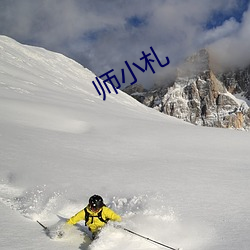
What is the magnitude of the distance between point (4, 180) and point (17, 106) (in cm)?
1133

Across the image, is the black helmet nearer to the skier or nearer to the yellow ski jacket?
the skier

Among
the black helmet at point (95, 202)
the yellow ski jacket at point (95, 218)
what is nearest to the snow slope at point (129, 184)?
the yellow ski jacket at point (95, 218)

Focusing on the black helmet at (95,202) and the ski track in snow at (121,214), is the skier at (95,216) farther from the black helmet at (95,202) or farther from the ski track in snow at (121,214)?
the ski track in snow at (121,214)

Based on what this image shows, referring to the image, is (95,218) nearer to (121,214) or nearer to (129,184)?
(121,214)

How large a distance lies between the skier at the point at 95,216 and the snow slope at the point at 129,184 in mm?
239

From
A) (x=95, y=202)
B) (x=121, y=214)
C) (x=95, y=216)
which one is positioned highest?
(x=95, y=202)

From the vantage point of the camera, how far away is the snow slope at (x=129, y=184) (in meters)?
5.43

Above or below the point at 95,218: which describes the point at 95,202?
above

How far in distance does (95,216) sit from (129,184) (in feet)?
7.58

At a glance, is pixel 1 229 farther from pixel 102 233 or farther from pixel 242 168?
pixel 242 168

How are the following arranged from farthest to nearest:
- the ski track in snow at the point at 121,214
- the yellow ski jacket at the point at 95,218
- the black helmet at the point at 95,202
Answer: the yellow ski jacket at the point at 95,218 < the black helmet at the point at 95,202 < the ski track in snow at the point at 121,214

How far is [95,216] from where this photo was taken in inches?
230

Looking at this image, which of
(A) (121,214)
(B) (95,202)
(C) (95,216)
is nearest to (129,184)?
(A) (121,214)

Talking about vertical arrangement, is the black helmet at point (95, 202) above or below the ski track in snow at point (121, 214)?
above
